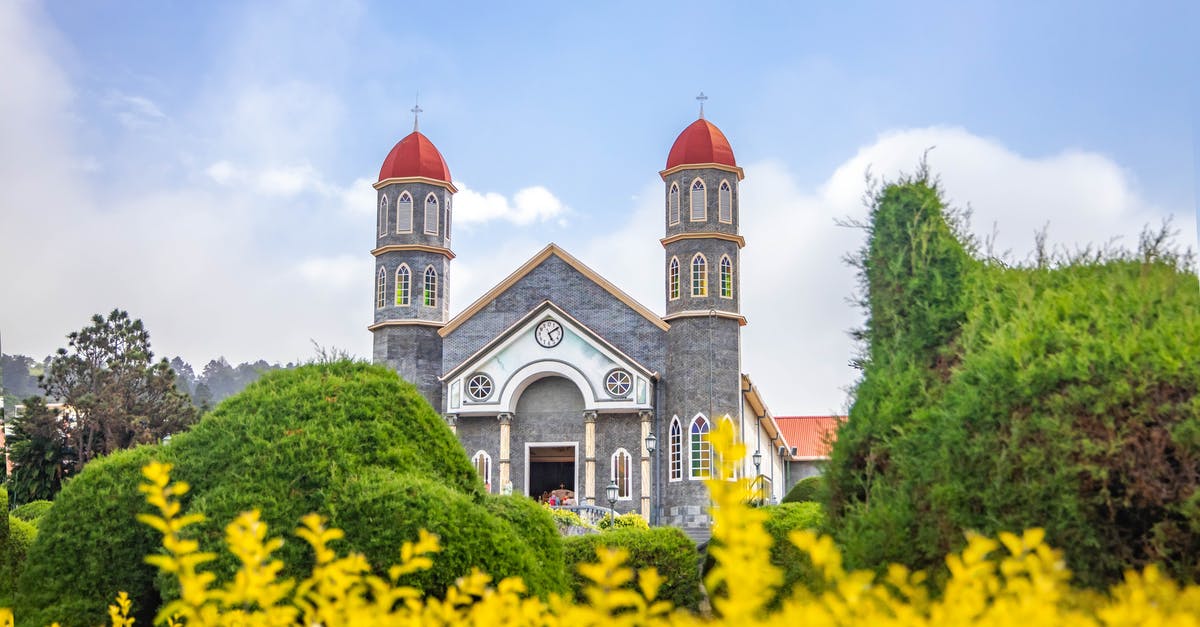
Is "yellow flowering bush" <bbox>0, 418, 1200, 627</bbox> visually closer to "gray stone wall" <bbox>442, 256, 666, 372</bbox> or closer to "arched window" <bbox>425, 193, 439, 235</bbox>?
"gray stone wall" <bbox>442, 256, 666, 372</bbox>

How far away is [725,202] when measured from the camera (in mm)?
36062

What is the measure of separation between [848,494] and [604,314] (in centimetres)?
3087

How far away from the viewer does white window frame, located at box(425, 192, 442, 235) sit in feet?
124

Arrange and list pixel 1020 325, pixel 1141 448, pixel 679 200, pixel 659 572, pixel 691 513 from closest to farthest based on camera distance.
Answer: pixel 1141 448 < pixel 1020 325 < pixel 659 572 < pixel 691 513 < pixel 679 200

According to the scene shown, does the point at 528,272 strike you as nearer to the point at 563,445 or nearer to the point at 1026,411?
the point at 563,445

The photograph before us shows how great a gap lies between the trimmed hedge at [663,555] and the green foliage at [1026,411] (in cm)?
702

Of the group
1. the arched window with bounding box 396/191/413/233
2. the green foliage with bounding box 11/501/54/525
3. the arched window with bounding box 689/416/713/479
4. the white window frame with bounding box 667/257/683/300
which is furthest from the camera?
the arched window with bounding box 396/191/413/233

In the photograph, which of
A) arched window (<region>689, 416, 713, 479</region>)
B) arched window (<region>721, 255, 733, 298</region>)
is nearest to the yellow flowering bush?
arched window (<region>689, 416, 713, 479</region>)

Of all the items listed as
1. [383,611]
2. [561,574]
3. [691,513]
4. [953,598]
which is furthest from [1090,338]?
[691,513]

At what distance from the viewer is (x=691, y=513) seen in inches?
1326

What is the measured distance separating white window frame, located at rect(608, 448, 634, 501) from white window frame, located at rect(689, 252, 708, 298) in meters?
5.67

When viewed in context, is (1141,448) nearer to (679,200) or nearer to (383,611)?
(383,611)

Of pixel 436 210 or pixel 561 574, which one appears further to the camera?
pixel 436 210

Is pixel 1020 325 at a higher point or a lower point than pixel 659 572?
higher
